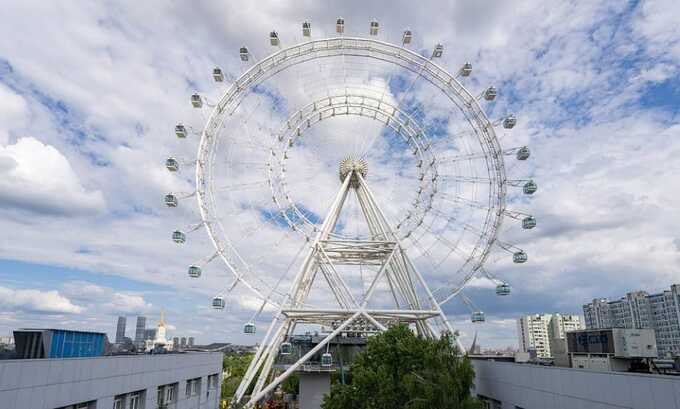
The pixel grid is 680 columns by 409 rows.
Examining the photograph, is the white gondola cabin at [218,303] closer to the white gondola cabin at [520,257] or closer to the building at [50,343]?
the building at [50,343]

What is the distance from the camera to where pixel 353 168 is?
144 ft

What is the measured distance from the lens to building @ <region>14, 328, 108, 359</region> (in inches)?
763

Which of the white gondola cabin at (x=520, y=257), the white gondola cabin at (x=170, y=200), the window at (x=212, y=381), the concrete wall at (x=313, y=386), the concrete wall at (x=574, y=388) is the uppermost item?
the white gondola cabin at (x=170, y=200)

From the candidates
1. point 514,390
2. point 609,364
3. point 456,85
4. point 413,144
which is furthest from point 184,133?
point 609,364

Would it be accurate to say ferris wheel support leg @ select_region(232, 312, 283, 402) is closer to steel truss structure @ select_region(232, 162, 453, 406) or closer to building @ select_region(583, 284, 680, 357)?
steel truss structure @ select_region(232, 162, 453, 406)

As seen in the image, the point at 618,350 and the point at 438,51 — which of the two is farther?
the point at 438,51

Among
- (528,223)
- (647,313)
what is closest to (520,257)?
(528,223)

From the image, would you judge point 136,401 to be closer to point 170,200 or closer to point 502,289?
point 170,200

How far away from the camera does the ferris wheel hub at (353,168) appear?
1737 inches

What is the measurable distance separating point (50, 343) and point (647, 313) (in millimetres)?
151611

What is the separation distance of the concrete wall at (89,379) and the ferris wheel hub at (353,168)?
20.7 metres

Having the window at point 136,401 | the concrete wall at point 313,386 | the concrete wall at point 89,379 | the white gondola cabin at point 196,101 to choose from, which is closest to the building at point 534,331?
the concrete wall at point 313,386

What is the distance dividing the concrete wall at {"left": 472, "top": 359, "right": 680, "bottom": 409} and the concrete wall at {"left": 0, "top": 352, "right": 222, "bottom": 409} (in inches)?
698

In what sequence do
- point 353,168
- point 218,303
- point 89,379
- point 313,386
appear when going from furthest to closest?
point 313,386, point 353,168, point 218,303, point 89,379
